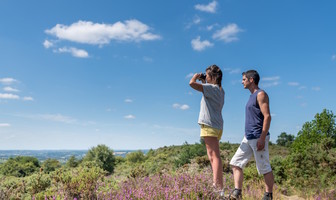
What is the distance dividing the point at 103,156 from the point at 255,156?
13.4m

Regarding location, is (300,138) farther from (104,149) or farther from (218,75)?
(104,149)

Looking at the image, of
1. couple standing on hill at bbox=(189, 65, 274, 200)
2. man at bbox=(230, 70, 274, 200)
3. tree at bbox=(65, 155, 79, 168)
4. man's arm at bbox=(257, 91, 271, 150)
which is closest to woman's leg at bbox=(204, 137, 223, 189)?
couple standing on hill at bbox=(189, 65, 274, 200)

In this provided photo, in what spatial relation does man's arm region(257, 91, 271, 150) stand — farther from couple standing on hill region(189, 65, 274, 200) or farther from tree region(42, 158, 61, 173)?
tree region(42, 158, 61, 173)

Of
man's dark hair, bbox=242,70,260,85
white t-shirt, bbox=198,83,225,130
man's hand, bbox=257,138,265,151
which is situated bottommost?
man's hand, bbox=257,138,265,151

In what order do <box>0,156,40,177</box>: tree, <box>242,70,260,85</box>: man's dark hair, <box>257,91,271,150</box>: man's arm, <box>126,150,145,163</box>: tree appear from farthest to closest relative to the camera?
<box>126,150,145,163</box>: tree, <box>0,156,40,177</box>: tree, <box>242,70,260,85</box>: man's dark hair, <box>257,91,271,150</box>: man's arm

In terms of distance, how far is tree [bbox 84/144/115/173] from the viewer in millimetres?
16641

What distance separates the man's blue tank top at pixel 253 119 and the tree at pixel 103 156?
13127mm

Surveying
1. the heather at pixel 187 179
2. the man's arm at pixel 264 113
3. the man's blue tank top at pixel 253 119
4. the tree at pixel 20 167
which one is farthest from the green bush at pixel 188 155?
the tree at pixel 20 167

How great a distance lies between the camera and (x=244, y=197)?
511 cm

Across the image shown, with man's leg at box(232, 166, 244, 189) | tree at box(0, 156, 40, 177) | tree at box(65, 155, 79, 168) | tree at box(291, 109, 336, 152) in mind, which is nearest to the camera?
man's leg at box(232, 166, 244, 189)

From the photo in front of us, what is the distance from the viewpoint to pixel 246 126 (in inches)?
188

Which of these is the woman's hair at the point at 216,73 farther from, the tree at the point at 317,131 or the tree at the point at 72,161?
the tree at the point at 72,161

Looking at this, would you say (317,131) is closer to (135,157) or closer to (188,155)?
(188,155)

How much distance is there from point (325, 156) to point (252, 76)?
5.21m
